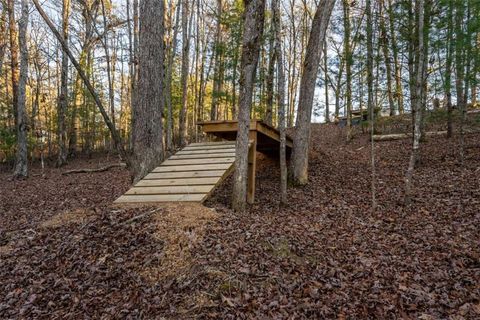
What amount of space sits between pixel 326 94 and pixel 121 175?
50.4 ft

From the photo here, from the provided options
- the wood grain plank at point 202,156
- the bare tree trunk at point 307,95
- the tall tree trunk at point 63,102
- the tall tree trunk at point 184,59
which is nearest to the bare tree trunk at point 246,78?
the wood grain plank at point 202,156

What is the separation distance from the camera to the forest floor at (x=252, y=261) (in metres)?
3.29

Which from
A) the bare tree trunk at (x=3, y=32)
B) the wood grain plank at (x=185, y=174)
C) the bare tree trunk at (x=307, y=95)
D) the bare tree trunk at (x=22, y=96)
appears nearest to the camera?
the wood grain plank at (x=185, y=174)

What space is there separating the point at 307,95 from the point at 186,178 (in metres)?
4.14

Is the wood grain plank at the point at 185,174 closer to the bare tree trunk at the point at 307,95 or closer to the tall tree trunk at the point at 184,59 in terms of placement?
the bare tree trunk at the point at 307,95

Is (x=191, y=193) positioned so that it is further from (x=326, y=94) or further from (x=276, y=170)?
(x=326, y=94)

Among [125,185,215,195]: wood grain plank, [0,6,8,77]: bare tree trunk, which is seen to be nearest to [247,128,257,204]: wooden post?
[125,185,215,195]: wood grain plank

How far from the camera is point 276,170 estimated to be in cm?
943

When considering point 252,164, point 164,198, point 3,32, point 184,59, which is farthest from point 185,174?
point 3,32

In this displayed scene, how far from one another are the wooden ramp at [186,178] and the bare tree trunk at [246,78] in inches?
15.2

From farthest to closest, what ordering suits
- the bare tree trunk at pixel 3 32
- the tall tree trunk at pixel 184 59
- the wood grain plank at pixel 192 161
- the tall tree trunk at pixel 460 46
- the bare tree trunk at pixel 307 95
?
the bare tree trunk at pixel 3 32 → the tall tree trunk at pixel 184 59 → the tall tree trunk at pixel 460 46 → the bare tree trunk at pixel 307 95 → the wood grain plank at pixel 192 161

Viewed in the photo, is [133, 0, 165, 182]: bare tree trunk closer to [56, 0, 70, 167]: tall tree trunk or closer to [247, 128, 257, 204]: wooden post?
[247, 128, 257, 204]: wooden post

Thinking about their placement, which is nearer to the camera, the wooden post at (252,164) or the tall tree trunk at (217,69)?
the wooden post at (252,164)

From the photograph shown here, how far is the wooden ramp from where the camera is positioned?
207 inches
